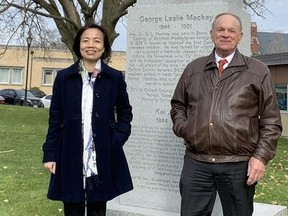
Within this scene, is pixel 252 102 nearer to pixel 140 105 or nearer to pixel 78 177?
pixel 78 177

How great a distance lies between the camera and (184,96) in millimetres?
3828

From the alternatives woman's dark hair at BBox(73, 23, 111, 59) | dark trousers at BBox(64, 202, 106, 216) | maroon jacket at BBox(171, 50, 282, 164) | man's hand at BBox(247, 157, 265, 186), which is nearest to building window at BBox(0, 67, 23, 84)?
woman's dark hair at BBox(73, 23, 111, 59)

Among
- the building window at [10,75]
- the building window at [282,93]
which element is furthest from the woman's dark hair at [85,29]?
the building window at [10,75]

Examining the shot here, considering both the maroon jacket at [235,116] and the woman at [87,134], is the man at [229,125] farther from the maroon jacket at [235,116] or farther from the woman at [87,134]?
the woman at [87,134]

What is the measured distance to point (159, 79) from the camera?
5180mm

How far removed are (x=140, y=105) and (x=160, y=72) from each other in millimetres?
426

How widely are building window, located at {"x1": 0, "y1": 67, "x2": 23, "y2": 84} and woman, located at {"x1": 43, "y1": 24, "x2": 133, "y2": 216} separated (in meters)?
51.0

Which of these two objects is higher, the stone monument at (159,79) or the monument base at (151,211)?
the stone monument at (159,79)

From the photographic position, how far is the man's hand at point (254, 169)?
3475 mm

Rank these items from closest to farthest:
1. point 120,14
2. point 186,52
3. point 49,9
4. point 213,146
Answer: point 213,146 → point 186,52 → point 120,14 → point 49,9

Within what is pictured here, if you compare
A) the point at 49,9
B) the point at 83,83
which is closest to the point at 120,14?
the point at 49,9

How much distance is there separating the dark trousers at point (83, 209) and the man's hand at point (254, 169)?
1.17m

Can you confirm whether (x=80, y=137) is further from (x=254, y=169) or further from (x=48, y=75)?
(x=48, y=75)

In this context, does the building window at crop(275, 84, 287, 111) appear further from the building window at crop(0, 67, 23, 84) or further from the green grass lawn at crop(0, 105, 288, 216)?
the building window at crop(0, 67, 23, 84)
